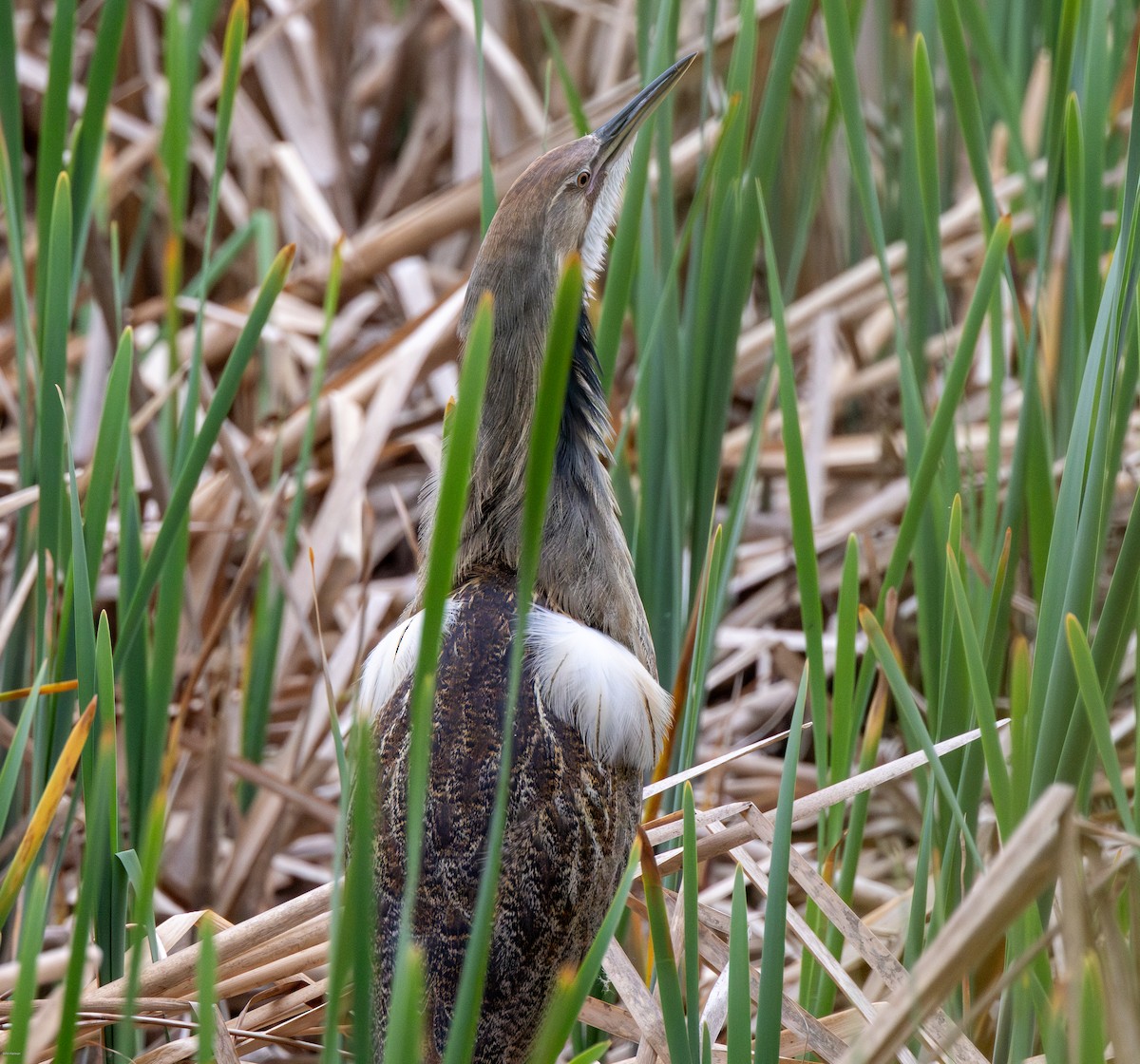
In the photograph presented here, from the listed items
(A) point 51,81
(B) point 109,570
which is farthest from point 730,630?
(A) point 51,81

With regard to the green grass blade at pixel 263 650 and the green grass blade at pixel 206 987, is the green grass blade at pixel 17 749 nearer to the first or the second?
the green grass blade at pixel 206 987

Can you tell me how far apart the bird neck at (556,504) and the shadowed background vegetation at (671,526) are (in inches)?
1.7

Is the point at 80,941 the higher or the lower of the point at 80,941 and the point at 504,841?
the higher

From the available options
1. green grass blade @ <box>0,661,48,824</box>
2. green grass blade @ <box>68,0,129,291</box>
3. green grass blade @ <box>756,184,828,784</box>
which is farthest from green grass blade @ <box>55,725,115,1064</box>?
green grass blade @ <box>68,0,129,291</box>

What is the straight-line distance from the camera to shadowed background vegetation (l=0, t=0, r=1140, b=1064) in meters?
0.89

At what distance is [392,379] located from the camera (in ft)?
6.63

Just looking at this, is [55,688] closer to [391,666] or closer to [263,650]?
[391,666]

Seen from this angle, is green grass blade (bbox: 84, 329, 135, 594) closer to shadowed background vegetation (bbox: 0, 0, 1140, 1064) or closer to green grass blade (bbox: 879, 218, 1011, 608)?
shadowed background vegetation (bbox: 0, 0, 1140, 1064)

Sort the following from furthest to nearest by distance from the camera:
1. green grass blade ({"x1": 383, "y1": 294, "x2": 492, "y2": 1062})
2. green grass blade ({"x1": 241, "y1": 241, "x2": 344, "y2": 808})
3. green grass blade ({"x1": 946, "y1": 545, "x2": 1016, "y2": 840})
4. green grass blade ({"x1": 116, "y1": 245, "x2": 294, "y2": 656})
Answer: green grass blade ({"x1": 241, "y1": 241, "x2": 344, "y2": 808})
green grass blade ({"x1": 116, "y1": 245, "x2": 294, "y2": 656})
green grass blade ({"x1": 946, "y1": 545, "x2": 1016, "y2": 840})
green grass blade ({"x1": 383, "y1": 294, "x2": 492, "y2": 1062})

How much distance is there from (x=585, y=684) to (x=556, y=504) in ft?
0.74

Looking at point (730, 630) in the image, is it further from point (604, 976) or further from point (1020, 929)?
point (1020, 929)

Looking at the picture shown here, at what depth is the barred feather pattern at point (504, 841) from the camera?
1.12 meters

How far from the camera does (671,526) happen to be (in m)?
1.39

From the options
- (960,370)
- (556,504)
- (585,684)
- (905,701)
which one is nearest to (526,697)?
(585,684)
